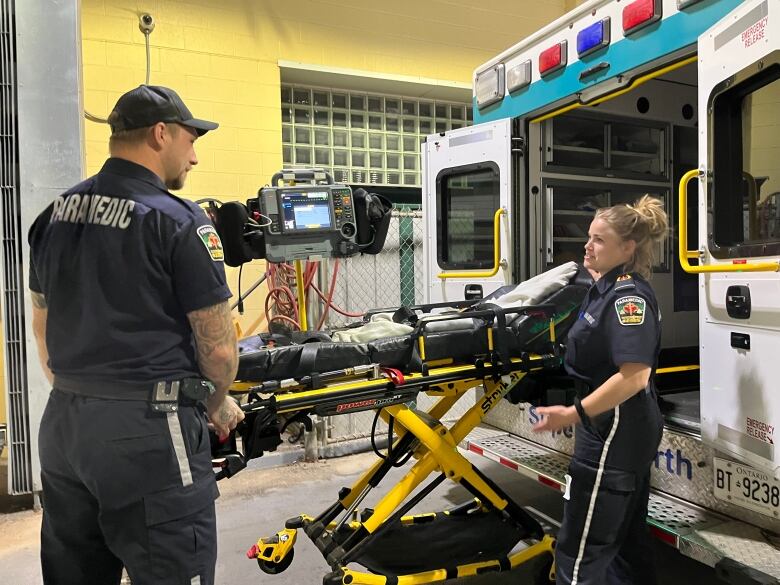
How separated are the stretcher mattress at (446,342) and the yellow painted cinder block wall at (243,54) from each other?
341 centimetres

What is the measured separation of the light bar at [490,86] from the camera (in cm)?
393

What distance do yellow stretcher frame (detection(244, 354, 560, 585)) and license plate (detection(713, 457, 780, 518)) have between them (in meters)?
0.79

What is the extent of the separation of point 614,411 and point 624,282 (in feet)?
1.56

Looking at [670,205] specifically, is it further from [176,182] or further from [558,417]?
[176,182]

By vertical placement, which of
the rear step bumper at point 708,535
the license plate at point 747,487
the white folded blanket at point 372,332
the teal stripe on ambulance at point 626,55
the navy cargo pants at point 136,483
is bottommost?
the rear step bumper at point 708,535

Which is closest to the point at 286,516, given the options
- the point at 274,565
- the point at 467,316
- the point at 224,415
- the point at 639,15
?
the point at 274,565

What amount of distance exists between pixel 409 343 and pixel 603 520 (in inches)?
39.0

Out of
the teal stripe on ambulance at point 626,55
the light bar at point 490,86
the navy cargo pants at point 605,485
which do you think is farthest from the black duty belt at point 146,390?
the light bar at point 490,86

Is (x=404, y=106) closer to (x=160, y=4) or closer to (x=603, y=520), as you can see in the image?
(x=160, y=4)

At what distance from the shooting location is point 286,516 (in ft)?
13.0

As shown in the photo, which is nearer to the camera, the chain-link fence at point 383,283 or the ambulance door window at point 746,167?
the ambulance door window at point 746,167

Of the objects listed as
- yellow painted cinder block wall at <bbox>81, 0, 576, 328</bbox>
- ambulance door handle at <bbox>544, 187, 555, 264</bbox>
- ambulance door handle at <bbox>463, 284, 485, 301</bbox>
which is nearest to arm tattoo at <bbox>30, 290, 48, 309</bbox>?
ambulance door handle at <bbox>463, 284, 485, 301</bbox>

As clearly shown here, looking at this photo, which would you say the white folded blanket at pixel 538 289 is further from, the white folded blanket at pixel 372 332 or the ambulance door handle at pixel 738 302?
the ambulance door handle at pixel 738 302

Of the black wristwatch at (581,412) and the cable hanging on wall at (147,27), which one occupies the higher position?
the cable hanging on wall at (147,27)
